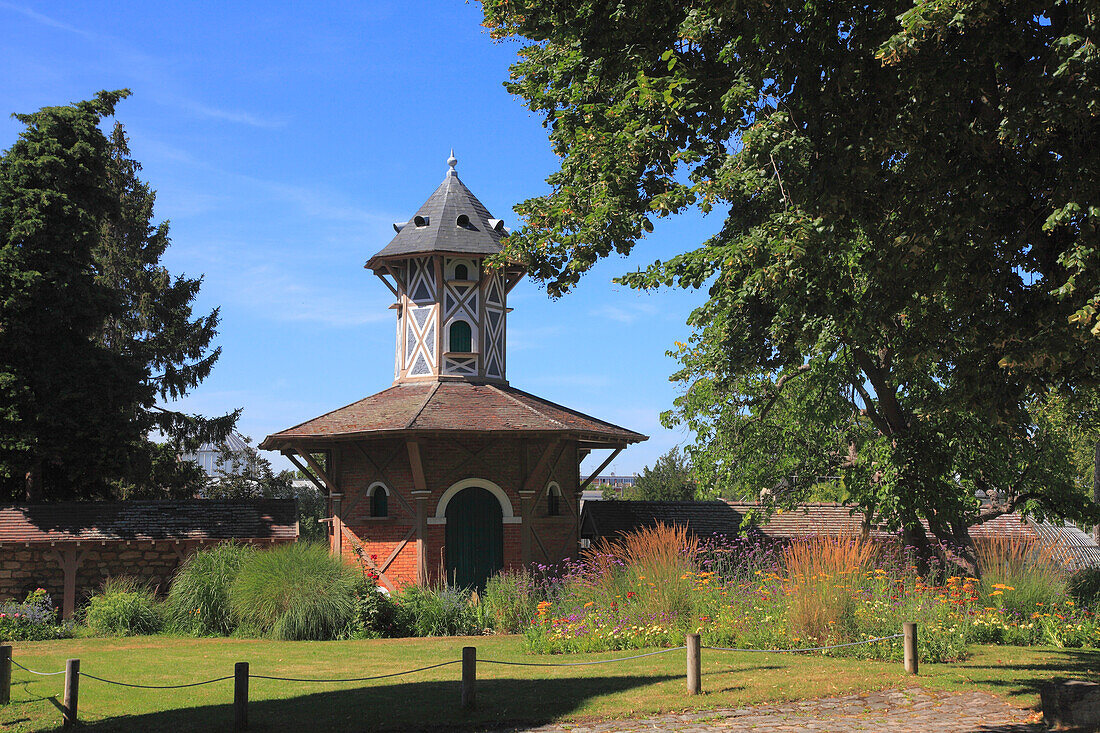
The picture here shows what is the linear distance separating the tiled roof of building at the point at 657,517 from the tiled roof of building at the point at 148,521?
737 cm

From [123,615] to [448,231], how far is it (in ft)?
36.6

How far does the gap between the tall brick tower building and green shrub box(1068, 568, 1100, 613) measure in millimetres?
9074

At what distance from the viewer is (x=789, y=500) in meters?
19.9

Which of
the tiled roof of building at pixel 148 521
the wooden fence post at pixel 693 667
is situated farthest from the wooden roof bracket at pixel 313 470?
the wooden fence post at pixel 693 667

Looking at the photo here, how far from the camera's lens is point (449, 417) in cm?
1981

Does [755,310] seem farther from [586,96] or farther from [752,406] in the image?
[752,406]

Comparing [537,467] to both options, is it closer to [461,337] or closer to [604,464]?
[604,464]

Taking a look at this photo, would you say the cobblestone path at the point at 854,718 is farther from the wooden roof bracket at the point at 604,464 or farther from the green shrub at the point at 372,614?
the wooden roof bracket at the point at 604,464

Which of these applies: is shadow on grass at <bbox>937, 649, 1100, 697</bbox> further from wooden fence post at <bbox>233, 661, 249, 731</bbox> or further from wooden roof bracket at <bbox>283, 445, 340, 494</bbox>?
wooden roof bracket at <bbox>283, 445, 340, 494</bbox>

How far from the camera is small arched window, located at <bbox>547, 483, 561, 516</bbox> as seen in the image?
21406 millimetres

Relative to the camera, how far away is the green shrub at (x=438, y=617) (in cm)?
1728

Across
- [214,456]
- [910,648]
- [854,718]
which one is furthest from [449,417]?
[214,456]

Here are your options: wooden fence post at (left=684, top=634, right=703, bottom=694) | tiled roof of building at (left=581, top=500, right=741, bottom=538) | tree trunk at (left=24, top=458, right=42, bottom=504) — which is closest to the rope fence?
wooden fence post at (left=684, top=634, right=703, bottom=694)

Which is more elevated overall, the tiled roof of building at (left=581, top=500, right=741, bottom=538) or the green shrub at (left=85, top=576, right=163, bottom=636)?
the tiled roof of building at (left=581, top=500, right=741, bottom=538)
